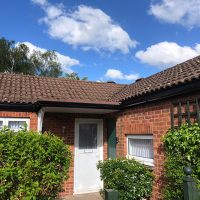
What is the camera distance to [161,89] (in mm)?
6090

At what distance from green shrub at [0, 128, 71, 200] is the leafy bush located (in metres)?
2.37

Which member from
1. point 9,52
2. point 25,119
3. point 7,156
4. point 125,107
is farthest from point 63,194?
point 9,52

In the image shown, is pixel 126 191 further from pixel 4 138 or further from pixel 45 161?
pixel 4 138

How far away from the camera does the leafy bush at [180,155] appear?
15.5ft

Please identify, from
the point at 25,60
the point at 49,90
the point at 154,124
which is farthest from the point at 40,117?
the point at 25,60

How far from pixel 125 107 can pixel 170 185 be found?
3.32 meters

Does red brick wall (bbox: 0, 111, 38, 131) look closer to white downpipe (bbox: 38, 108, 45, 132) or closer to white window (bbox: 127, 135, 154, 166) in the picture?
white downpipe (bbox: 38, 108, 45, 132)

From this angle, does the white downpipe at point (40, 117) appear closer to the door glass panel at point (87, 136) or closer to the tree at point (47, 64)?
the door glass panel at point (87, 136)

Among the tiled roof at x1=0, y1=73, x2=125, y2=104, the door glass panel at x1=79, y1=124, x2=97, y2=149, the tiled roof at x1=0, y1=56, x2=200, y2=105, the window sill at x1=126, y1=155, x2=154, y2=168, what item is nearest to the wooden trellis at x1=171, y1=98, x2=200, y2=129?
the tiled roof at x1=0, y1=56, x2=200, y2=105

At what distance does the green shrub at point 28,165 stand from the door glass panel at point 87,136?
390 cm

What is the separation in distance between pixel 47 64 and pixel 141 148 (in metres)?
33.0

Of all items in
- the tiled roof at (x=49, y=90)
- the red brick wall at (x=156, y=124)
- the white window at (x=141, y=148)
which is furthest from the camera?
the tiled roof at (x=49, y=90)

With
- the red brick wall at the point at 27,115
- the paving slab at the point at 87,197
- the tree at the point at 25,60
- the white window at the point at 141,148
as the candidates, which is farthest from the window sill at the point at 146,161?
the tree at the point at 25,60

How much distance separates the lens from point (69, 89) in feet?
33.5
